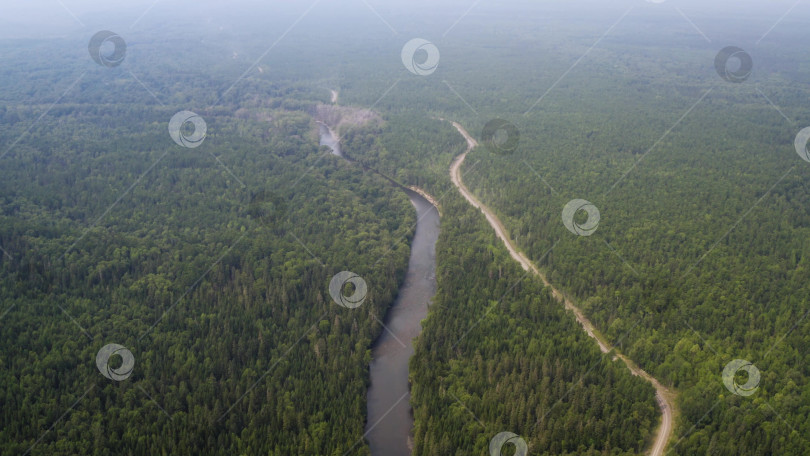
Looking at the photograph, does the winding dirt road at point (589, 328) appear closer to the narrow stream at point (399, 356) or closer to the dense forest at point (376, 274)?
the dense forest at point (376, 274)

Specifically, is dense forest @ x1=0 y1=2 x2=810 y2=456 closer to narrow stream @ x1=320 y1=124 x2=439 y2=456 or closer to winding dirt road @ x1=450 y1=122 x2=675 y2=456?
winding dirt road @ x1=450 y1=122 x2=675 y2=456

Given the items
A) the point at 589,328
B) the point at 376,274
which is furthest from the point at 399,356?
the point at 589,328

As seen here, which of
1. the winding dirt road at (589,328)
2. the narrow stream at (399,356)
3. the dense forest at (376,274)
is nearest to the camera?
the dense forest at (376,274)

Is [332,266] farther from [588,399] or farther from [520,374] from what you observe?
[588,399]

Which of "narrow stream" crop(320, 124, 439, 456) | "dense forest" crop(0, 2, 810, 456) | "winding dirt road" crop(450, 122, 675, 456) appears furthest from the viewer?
"narrow stream" crop(320, 124, 439, 456)

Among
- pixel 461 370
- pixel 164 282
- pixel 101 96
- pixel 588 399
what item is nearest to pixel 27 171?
pixel 164 282

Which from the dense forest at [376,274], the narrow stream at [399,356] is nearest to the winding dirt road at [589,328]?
the dense forest at [376,274]

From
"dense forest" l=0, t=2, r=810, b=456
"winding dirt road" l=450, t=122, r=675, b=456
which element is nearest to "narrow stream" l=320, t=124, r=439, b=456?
"dense forest" l=0, t=2, r=810, b=456
